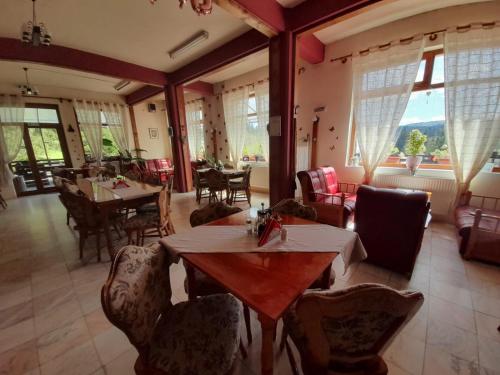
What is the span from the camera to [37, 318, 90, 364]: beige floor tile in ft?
4.45

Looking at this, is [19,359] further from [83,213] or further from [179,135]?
[179,135]

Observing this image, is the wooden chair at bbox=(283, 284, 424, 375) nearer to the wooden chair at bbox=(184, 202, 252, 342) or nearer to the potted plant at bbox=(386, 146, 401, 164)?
the wooden chair at bbox=(184, 202, 252, 342)

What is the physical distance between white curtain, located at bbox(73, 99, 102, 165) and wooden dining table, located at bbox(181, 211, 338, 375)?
7136mm

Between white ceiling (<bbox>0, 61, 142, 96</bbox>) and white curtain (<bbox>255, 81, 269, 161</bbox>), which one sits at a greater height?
white ceiling (<bbox>0, 61, 142, 96</bbox>)

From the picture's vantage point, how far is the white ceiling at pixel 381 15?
2.63 metres

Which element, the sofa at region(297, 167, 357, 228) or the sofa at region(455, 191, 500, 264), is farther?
the sofa at region(297, 167, 357, 228)

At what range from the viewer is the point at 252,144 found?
5.46 metres

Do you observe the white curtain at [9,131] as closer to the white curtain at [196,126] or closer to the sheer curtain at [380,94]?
the white curtain at [196,126]

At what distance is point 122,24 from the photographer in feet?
9.51

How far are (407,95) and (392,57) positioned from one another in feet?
2.07

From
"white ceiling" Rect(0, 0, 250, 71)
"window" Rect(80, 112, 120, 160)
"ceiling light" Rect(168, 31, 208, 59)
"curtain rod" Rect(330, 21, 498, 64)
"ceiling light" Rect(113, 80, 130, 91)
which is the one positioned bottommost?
"window" Rect(80, 112, 120, 160)

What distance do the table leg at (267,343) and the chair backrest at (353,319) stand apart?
12 centimetres

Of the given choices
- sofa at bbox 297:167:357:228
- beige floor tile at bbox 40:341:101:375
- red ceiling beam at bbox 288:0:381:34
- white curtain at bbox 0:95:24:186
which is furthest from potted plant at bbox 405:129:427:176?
white curtain at bbox 0:95:24:186

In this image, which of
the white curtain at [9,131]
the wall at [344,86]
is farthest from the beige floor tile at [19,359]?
the white curtain at [9,131]
